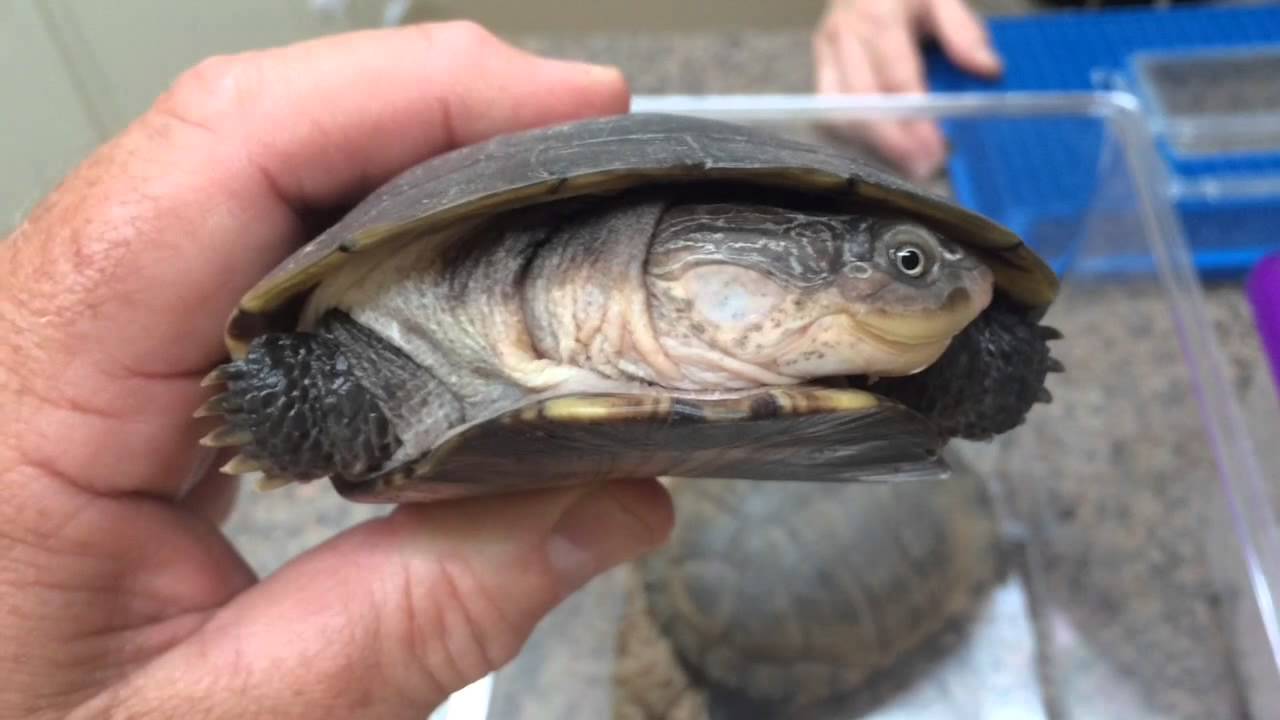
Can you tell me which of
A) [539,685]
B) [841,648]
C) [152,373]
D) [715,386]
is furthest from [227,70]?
[841,648]

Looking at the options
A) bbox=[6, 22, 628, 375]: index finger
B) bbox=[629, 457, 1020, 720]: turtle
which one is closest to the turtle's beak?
bbox=[6, 22, 628, 375]: index finger

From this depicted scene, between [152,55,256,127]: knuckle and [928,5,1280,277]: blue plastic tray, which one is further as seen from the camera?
[928,5,1280,277]: blue plastic tray

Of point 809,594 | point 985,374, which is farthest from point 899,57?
point 985,374

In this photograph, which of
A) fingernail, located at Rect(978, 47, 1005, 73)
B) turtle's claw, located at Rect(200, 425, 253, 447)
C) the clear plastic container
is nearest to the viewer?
turtle's claw, located at Rect(200, 425, 253, 447)

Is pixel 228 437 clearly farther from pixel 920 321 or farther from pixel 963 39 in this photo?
pixel 963 39

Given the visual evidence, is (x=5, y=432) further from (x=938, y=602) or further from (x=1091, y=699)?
(x=1091, y=699)

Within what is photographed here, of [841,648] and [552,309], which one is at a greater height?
[552,309]

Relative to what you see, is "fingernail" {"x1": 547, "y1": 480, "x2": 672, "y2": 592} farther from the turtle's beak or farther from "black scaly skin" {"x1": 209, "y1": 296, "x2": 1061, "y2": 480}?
the turtle's beak
